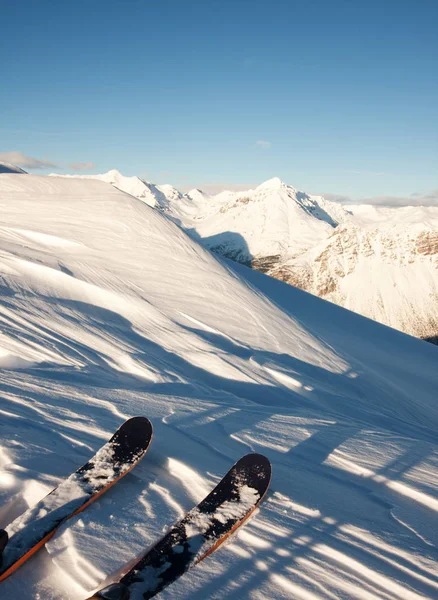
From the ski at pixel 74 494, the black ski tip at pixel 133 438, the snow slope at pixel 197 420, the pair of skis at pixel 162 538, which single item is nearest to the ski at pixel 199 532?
the pair of skis at pixel 162 538

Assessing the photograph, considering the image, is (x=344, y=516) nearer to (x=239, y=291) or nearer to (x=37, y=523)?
(x=37, y=523)

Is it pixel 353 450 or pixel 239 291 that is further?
pixel 239 291

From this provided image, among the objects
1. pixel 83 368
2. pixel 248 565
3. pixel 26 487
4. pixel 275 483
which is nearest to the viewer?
pixel 248 565

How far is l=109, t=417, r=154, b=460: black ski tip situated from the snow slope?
208 mm

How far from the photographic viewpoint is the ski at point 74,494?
2994 mm

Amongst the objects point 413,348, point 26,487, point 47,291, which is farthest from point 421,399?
point 26,487

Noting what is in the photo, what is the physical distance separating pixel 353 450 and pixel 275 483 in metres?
1.71

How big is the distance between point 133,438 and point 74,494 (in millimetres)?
973

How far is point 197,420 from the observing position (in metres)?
5.83

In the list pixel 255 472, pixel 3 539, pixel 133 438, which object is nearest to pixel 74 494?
pixel 3 539

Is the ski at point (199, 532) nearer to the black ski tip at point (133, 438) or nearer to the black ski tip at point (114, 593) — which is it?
the black ski tip at point (114, 593)

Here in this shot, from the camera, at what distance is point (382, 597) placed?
10.2 ft

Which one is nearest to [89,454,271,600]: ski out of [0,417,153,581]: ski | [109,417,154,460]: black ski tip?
[0,417,153,581]: ski

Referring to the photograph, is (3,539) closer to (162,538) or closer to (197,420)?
(162,538)
